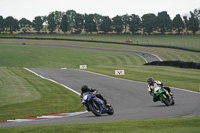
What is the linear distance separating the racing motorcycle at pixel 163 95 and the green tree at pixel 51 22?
171 meters

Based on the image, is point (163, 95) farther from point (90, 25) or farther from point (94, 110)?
point (90, 25)

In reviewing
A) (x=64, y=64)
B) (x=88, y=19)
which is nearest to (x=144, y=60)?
(x=64, y=64)

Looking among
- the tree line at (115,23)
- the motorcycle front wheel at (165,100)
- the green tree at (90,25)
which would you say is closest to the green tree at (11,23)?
the tree line at (115,23)

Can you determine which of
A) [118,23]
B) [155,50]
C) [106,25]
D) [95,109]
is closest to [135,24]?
[118,23]

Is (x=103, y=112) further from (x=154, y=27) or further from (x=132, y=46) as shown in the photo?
(x=154, y=27)

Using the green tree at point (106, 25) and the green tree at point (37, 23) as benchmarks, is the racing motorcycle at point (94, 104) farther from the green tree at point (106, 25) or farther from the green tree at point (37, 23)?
the green tree at point (37, 23)

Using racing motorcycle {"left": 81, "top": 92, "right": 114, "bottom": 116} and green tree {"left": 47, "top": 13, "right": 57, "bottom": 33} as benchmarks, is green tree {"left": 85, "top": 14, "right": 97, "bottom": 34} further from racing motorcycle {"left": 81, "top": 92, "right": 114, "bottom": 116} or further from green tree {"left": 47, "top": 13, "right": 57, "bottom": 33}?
racing motorcycle {"left": 81, "top": 92, "right": 114, "bottom": 116}

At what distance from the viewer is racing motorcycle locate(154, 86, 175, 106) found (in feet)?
51.6

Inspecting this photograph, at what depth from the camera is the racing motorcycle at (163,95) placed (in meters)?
15.7

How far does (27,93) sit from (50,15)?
6944 inches

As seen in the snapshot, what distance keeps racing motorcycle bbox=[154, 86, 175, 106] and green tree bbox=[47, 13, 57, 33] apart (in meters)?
171

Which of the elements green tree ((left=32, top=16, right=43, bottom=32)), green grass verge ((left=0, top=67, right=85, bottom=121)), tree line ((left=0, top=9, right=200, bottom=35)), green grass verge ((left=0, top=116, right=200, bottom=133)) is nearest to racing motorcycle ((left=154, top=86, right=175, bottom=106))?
green grass verge ((left=0, top=67, right=85, bottom=121))

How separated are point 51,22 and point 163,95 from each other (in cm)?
17446

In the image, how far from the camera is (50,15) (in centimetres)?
19300
